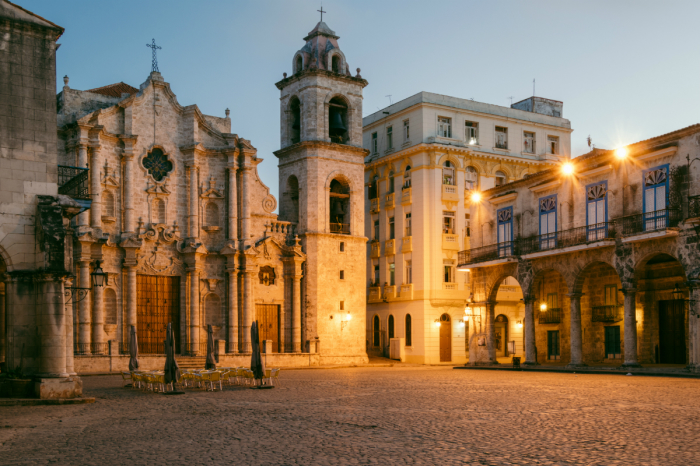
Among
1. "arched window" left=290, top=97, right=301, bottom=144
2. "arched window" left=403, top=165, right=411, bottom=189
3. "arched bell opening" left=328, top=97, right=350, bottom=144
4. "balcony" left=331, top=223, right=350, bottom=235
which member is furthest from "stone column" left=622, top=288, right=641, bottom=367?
"arched window" left=290, top=97, right=301, bottom=144

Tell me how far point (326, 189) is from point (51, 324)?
83.7 ft

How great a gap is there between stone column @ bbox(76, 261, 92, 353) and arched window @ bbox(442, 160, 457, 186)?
22432mm

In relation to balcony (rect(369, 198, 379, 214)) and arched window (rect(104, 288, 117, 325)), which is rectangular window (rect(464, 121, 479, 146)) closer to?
balcony (rect(369, 198, 379, 214))

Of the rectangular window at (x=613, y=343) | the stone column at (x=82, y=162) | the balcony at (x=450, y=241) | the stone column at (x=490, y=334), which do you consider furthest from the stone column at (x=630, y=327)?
the stone column at (x=82, y=162)

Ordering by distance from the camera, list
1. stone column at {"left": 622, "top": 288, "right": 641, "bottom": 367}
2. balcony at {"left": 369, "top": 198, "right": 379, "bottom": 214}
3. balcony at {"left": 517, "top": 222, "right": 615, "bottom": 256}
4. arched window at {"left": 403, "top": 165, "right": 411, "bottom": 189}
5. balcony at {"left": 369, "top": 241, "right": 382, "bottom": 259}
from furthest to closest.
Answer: balcony at {"left": 369, "top": 198, "right": 379, "bottom": 214} < balcony at {"left": 369, "top": 241, "right": 382, "bottom": 259} < arched window at {"left": 403, "top": 165, "right": 411, "bottom": 189} < balcony at {"left": 517, "top": 222, "right": 615, "bottom": 256} < stone column at {"left": 622, "top": 288, "right": 641, "bottom": 367}

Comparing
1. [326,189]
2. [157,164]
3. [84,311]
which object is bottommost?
[84,311]

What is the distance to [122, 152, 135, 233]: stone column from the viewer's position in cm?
3872

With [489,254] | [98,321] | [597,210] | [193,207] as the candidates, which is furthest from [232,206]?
[597,210]

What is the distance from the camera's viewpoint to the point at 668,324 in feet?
115

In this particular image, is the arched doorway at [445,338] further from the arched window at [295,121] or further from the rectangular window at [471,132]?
the arched window at [295,121]

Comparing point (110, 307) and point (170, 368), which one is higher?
point (110, 307)

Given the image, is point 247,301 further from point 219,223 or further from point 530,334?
point 530,334

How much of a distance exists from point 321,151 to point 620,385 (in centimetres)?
2396

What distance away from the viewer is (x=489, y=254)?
40.7 meters
